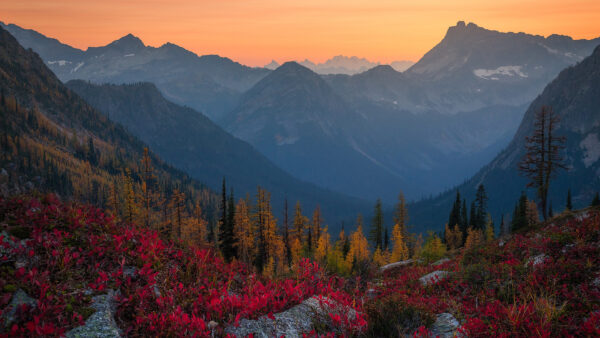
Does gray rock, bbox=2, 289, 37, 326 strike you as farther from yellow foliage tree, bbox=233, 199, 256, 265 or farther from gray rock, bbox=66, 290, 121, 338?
yellow foliage tree, bbox=233, 199, 256, 265

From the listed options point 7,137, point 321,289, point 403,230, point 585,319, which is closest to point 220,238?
point 403,230

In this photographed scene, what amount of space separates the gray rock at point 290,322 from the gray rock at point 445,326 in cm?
190

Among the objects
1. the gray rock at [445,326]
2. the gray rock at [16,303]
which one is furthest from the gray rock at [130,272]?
the gray rock at [445,326]

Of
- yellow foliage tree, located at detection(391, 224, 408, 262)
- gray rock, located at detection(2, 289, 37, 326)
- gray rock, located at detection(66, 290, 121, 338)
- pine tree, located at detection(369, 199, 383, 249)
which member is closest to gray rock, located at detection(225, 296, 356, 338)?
gray rock, located at detection(66, 290, 121, 338)

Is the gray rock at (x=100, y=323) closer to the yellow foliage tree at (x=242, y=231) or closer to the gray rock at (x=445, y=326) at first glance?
the gray rock at (x=445, y=326)

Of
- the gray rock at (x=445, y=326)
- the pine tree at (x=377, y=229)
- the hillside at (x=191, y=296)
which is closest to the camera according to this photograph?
the hillside at (x=191, y=296)

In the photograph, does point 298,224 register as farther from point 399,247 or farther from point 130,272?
point 130,272

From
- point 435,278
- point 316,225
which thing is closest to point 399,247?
point 316,225

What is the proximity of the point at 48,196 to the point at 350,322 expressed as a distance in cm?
1013

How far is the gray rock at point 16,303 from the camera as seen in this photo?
6.04 metres

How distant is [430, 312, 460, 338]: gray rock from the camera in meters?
7.50

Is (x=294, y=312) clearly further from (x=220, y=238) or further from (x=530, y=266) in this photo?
(x=220, y=238)

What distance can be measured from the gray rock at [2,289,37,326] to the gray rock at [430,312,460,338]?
27.3ft

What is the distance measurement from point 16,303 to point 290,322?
5.41m
